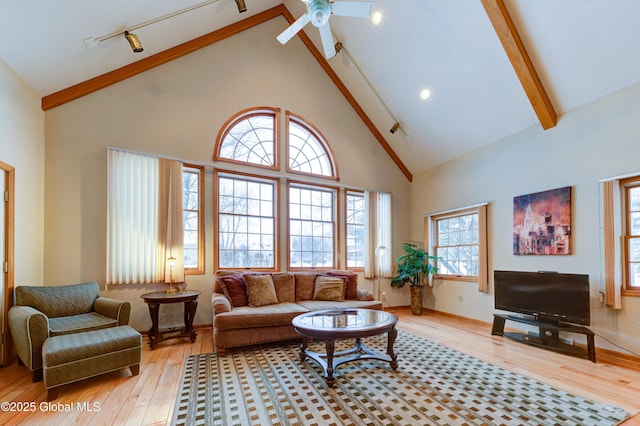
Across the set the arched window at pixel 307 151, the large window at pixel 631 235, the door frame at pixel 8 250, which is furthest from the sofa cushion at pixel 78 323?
the large window at pixel 631 235

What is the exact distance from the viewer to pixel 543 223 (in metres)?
4.20

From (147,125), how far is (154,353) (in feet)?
9.97

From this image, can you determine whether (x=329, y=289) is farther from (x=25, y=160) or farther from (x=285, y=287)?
(x=25, y=160)

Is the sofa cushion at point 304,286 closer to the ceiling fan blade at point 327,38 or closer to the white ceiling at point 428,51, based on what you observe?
the ceiling fan blade at point 327,38

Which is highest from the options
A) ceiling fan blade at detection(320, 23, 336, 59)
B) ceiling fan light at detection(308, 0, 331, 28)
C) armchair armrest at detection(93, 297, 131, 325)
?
ceiling fan blade at detection(320, 23, 336, 59)

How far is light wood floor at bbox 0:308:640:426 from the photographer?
86.0 inches

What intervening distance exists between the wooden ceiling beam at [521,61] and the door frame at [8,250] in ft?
17.9

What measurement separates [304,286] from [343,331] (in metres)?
2.05

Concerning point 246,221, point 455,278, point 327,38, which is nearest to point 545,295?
point 455,278

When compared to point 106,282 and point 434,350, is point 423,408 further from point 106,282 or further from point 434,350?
point 106,282

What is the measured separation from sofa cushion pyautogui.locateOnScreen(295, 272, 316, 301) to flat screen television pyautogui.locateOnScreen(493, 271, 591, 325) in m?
2.75


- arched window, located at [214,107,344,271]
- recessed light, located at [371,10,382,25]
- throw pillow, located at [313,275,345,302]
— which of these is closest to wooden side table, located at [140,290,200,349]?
arched window, located at [214,107,344,271]

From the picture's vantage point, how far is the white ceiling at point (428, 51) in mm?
3082

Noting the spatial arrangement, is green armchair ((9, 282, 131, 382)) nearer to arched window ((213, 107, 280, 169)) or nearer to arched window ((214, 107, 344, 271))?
arched window ((214, 107, 344, 271))
